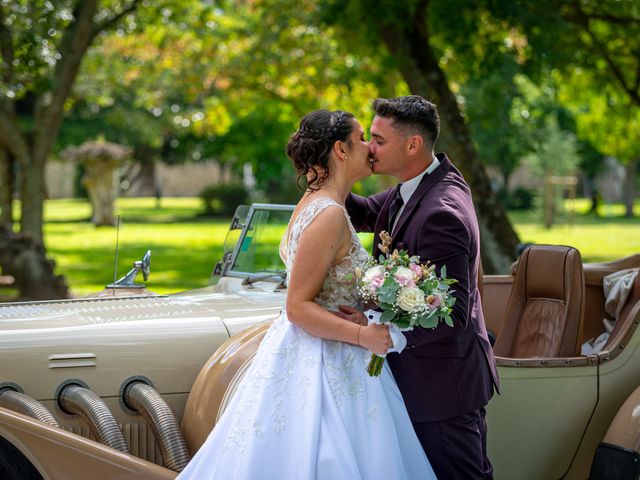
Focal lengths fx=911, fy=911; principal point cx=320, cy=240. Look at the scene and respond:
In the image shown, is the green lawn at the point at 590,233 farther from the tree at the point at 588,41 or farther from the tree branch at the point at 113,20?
the tree branch at the point at 113,20

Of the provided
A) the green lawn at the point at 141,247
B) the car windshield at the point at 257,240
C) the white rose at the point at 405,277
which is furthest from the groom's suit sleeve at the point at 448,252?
the green lawn at the point at 141,247

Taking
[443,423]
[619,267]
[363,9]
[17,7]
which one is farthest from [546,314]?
[17,7]

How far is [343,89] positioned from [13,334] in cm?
1429

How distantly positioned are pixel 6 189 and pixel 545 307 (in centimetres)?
1032

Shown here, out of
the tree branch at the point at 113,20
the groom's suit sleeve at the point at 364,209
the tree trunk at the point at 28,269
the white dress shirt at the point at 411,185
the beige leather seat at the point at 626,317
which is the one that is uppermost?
the tree branch at the point at 113,20

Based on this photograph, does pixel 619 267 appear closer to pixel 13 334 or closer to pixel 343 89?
pixel 13 334

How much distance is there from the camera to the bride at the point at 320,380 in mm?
3035

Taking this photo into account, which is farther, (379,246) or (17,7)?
(17,7)

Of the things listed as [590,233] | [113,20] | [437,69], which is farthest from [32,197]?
[590,233]

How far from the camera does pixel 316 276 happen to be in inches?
121

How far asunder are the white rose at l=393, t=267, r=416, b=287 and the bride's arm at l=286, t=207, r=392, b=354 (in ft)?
0.92

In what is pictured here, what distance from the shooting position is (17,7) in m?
11.7

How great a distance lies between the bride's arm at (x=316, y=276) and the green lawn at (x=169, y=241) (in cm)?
782

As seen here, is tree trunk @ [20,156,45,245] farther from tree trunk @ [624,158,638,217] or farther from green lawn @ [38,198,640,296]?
tree trunk @ [624,158,638,217]
